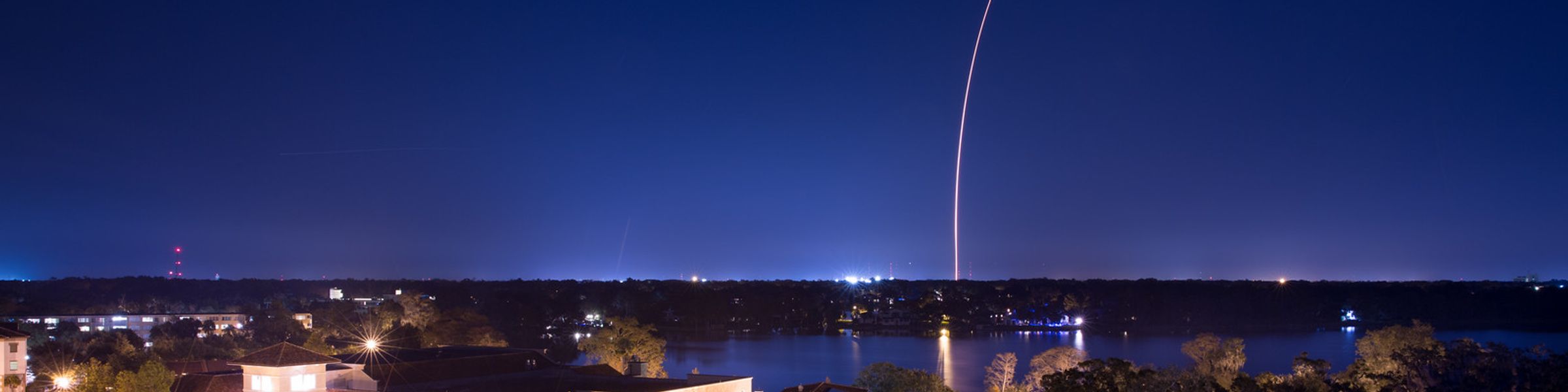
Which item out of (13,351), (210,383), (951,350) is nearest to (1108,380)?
(210,383)

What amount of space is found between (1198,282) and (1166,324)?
635 inches

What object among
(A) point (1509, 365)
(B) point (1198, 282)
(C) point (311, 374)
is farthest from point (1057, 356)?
(B) point (1198, 282)

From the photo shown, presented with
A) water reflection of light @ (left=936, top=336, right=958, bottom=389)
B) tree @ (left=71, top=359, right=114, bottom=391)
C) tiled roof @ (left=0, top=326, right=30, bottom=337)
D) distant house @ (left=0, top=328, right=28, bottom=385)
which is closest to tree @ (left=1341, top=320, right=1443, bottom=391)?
water reflection of light @ (left=936, top=336, right=958, bottom=389)

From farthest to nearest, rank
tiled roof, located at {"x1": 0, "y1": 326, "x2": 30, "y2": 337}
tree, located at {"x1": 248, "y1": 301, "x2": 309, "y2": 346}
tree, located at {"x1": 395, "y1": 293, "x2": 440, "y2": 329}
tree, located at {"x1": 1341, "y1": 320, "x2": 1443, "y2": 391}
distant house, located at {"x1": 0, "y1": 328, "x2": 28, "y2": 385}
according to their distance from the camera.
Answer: tree, located at {"x1": 395, "y1": 293, "x2": 440, "y2": 329} < tree, located at {"x1": 248, "y1": 301, "x2": 309, "y2": 346} < tiled roof, located at {"x1": 0, "y1": 326, "x2": 30, "y2": 337} < distant house, located at {"x1": 0, "y1": 328, "x2": 28, "y2": 385} < tree, located at {"x1": 1341, "y1": 320, "x2": 1443, "y2": 391}

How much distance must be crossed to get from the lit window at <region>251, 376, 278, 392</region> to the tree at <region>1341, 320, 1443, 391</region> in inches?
611

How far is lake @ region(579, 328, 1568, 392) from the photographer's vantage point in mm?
36094

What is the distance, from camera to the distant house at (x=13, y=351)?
17.4 metres

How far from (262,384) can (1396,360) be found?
16.5 meters

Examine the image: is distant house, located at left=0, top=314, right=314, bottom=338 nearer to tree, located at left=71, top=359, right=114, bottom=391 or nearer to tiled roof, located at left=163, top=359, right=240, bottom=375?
tiled roof, located at left=163, top=359, right=240, bottom=375

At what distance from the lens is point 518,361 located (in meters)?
20.4

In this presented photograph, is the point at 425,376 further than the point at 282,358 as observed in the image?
Yes

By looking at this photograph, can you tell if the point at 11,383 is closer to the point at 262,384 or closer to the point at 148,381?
the point at 148,381

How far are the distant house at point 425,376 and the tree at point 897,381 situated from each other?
235 cm

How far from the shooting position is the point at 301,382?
44.3ft
